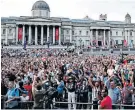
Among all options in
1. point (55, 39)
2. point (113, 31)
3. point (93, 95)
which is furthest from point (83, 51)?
point (93, 95)

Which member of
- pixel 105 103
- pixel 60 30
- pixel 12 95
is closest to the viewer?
pixel 105 103

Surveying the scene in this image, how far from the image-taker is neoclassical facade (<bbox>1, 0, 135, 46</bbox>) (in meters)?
60.3

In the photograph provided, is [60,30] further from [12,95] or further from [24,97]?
[12,95]

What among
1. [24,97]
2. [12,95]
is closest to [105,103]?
[24,97]

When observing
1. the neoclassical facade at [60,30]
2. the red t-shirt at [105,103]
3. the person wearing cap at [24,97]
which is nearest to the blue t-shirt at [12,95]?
the person wearing cap at [24,97]

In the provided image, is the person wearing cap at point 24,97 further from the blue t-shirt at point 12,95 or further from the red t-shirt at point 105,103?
the red t-shirt at point 105,103

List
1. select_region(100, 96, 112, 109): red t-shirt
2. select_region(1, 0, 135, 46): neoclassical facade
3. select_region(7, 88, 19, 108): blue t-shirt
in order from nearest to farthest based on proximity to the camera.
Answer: select_region(100, 96, 112, 109): red t-shirt < select_region(7, 88, 19, 108): blue t-shirt < select_region(1, 0, 135, 46): neoclassical facade

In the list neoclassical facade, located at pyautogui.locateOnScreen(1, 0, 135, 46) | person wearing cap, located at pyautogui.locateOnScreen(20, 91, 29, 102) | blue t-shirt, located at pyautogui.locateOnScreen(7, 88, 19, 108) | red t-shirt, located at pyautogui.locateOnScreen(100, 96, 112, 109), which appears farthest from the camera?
neoclassical facade, located at pyautogui.locateOnScreen(1, 0, 135, 46)

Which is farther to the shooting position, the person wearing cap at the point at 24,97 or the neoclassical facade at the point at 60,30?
the neoclassical facade at the point at 60,30

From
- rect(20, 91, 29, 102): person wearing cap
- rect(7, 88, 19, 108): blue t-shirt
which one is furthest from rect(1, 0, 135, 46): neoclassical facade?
rect(7, 88, 19, 108): blue t-shirt

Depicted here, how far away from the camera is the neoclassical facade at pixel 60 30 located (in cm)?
6031

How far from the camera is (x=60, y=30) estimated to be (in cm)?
6266

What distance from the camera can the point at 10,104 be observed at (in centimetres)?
797

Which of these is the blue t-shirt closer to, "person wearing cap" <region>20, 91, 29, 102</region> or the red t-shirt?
"person wearing cap" <region>20, 91, 29, 102</region>
